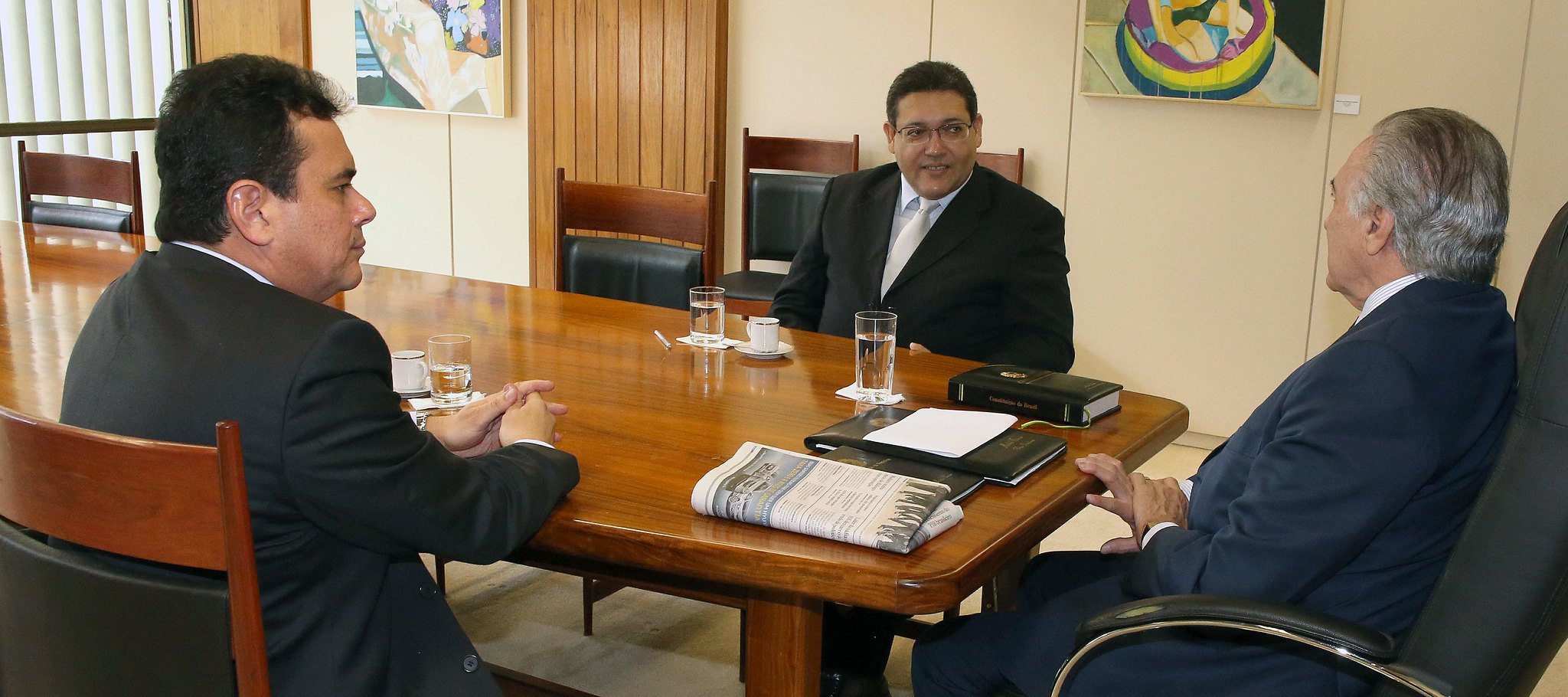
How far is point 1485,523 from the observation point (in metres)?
1.43

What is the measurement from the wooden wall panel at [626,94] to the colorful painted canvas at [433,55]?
21 cm

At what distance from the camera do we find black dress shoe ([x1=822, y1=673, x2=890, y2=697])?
2283 mm

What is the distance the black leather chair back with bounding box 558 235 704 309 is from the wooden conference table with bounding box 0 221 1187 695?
0.94ft

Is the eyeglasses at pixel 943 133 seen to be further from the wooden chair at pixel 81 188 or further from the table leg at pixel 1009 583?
the wooden chair at pixel 81 188

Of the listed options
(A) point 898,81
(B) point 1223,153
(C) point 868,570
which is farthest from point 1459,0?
(C) point 868,570

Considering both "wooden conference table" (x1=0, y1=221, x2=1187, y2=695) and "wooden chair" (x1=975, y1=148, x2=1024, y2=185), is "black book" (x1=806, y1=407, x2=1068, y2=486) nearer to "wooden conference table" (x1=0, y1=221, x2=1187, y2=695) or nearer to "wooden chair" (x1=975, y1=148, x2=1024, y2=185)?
"wooden conference table" (x1=0, y1=221, x2=1187, y2=695)

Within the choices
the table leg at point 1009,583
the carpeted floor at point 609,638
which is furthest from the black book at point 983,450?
the carpeted floor at point 609,638

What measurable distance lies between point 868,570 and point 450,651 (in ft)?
1.84

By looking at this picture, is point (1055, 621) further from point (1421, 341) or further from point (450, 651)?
point (450, 651)

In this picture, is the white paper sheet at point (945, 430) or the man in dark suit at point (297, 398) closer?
the man in dark suit at point (297, 398)

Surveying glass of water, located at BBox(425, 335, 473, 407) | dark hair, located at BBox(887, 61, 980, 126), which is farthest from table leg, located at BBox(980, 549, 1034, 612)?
dark hair, located at BBox(887, 61, 980, 126)

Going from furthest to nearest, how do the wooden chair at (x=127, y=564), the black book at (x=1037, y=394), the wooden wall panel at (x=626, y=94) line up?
the wooden wall panel at (x=626, y=94), the black book at (x=1037, y=394), the wooden chair at (x=127, y=564)

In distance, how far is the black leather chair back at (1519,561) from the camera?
1380 mm

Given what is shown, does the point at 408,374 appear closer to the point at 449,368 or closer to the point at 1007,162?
the point at 449,368
